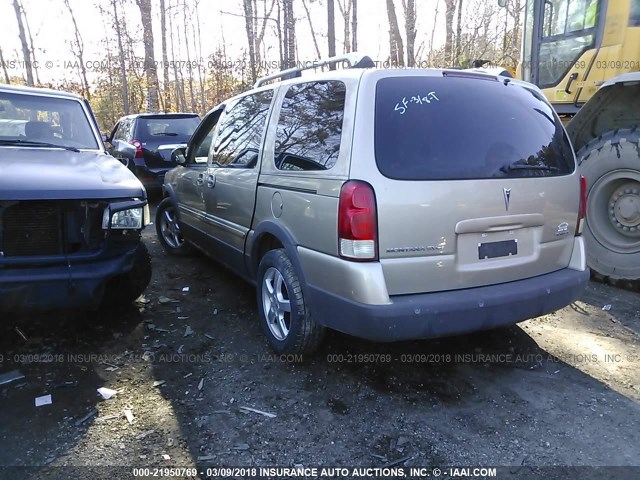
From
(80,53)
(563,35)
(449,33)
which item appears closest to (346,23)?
(449,33)

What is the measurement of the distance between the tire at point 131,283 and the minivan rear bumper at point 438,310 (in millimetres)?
1604

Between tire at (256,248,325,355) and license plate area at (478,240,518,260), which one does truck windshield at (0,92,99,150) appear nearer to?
tire at (256,248,325,355)

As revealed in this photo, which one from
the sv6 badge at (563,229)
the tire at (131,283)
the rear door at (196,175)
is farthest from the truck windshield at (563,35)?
the tire at (131,283)

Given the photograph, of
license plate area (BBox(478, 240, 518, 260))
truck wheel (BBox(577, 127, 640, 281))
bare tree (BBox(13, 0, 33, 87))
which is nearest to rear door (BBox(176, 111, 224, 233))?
license plate area (BBox(478, 240, 518, 260))

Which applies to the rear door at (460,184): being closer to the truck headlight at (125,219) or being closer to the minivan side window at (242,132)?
the minivan side window at (242,132)

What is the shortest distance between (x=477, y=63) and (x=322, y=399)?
216 inches

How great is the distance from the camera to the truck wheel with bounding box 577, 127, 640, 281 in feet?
15.0

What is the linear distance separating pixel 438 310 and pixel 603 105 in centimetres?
370

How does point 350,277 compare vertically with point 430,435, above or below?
above

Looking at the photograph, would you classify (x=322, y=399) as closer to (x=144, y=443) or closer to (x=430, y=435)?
(x=430, y=435)

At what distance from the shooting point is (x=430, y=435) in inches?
102

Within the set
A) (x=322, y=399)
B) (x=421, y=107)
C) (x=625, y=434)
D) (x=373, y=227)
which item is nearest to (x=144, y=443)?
(x=322, y=399)

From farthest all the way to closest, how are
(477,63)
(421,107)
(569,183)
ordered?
1. (477,63)
2. (569,183)
3. (421,107)

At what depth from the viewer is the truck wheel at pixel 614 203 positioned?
→ 457 cm
